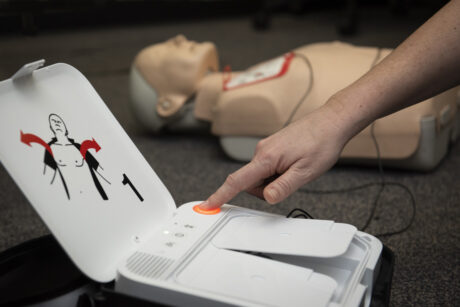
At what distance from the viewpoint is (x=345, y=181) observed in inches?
39.8

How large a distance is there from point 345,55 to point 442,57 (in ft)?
1.96

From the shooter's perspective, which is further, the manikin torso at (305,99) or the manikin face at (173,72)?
the manikin face at (173,72)

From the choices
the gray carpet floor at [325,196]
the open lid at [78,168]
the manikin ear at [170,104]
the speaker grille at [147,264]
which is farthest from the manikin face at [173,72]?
the speaker grille at [147,264]

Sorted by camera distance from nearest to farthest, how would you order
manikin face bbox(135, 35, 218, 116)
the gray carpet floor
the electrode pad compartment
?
the electrode pad compartment → the gray carpet floor → manikin face bbox(135, 35, 218, 116)

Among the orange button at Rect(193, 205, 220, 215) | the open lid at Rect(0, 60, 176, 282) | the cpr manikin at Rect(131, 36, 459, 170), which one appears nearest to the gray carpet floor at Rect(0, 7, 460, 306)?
the cpr manikin at Rect(131, 36, 459, 170)

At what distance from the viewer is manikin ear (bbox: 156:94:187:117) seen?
118 cm

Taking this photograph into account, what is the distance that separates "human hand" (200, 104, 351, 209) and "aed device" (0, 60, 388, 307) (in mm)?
36

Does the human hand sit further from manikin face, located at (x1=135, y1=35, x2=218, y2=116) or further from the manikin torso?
manikin face, located at (x1=135, y1=35, x2=218, y2=116)

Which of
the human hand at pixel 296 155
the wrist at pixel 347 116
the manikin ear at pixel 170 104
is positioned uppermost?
the wrist at pixel 347 116

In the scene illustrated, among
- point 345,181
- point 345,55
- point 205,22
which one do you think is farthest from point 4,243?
point 205,22

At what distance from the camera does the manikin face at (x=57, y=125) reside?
0.51 metres

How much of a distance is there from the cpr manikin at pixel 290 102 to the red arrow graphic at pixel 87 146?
0.54 meters

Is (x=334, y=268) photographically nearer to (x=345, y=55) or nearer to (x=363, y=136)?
(x=363, y=136)

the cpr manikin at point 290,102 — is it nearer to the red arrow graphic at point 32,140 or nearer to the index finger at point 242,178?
the index finger at point 242,178
